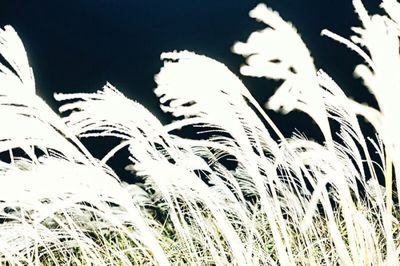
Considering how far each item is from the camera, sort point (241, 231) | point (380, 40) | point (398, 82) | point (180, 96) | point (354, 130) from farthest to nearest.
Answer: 1. point (241, 231)
2. point (354, 130)
3. point (180, 96)
4. point (380, 40)
5. point (398, 82)

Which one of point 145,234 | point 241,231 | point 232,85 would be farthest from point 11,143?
point 241,231

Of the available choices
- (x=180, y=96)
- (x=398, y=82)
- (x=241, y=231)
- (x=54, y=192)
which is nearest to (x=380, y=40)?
(x=398, y=82)

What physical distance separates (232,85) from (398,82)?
49 cm

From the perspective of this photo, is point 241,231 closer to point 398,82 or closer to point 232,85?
point 232,85

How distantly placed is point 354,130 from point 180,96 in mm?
575

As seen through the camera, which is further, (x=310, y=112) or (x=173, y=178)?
(x=173, y=178)

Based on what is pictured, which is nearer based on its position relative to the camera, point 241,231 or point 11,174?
point 11,174

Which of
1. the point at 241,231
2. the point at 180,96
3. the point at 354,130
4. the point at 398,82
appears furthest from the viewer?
the point at 241,231

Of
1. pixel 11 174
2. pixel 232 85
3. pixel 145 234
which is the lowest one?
pixel 145 234

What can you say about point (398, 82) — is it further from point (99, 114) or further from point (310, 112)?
point (99, 114)

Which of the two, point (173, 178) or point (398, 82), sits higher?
point (398, 82)

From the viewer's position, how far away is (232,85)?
1.88 m

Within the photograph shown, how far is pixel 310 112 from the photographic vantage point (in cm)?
180

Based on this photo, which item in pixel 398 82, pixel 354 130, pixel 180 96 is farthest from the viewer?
pixel 354 130
